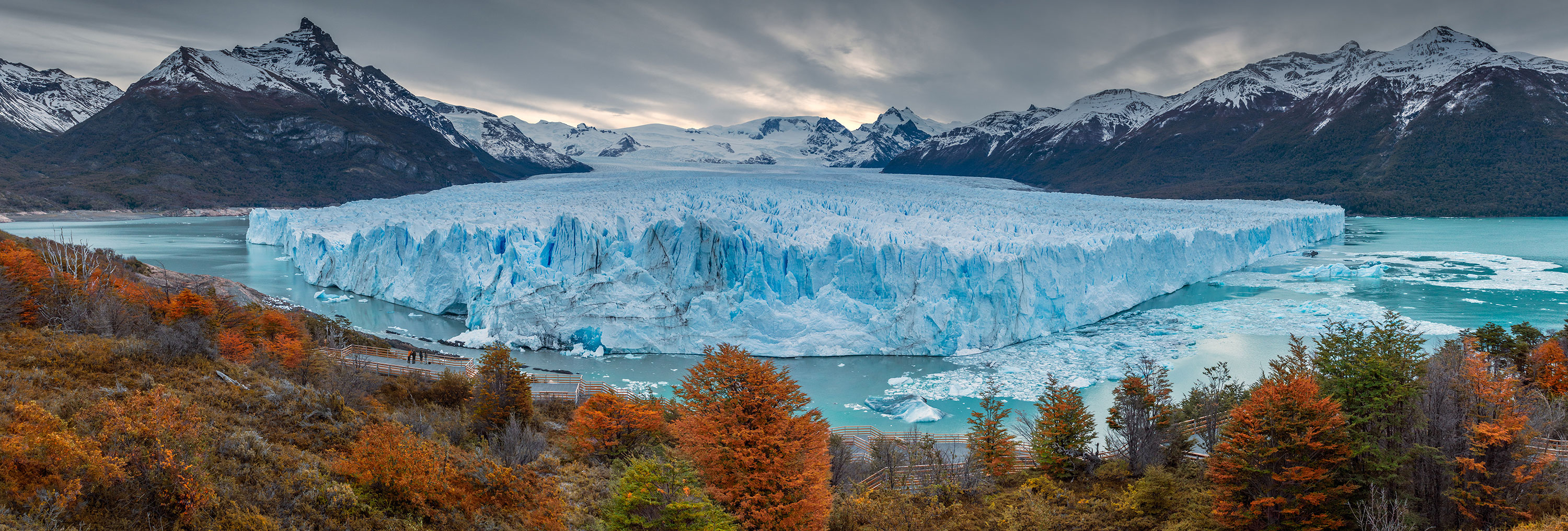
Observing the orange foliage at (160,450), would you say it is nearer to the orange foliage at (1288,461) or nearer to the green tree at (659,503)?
the green tree at (659,503)

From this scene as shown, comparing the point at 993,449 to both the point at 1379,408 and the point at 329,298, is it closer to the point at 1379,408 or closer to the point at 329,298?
the point at 1379,408

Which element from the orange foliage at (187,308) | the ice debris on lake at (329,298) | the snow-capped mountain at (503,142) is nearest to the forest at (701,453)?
the orange foliage at (187,308)

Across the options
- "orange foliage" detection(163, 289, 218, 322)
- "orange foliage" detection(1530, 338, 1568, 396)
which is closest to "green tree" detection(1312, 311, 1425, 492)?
"orange foliage" detection(1530, 338, 1568, 396)

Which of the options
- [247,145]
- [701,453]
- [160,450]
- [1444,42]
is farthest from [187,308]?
[1444,42]

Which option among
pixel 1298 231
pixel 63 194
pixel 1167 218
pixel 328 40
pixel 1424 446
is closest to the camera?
pixel 1424 446

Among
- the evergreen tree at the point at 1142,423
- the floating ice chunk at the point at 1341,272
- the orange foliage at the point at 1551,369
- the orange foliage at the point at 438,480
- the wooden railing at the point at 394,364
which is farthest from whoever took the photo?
the floating ice chunk at the point at 1341,272

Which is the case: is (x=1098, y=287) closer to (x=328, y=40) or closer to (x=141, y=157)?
(x=141, y=157)

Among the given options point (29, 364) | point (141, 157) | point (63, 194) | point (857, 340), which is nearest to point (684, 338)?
point (857, 340)
